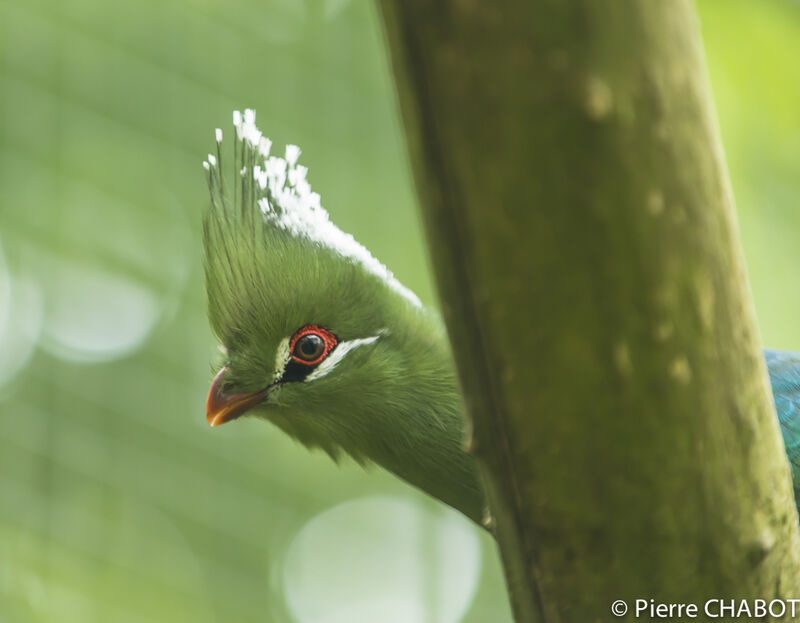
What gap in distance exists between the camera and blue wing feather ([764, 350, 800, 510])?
6.55 ft

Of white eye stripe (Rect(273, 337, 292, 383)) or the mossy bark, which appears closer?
the mossy bark

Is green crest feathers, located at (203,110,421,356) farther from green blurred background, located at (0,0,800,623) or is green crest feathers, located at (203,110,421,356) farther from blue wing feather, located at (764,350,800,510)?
green blurred background, located at (0,0,800,623)

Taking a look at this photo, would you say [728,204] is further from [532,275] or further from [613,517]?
[613,517]

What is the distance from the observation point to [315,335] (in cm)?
186

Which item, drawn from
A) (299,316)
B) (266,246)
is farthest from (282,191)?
(299,316)

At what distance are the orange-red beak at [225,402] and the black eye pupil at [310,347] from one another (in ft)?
0.39

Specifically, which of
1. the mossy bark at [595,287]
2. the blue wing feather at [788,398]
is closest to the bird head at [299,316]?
the blue wing feather at [788,398]

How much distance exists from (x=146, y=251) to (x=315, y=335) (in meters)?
1.87

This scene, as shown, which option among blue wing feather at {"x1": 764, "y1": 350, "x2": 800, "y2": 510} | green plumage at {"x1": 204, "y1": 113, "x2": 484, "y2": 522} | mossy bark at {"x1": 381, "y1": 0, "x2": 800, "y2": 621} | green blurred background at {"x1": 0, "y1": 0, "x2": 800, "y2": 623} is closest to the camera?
mossy bark at {"x1": 381, "y1": 0, "x2": 800, "y2": 621}

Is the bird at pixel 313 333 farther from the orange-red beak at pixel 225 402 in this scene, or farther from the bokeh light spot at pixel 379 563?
the bokeh light spot at pixel 379 563

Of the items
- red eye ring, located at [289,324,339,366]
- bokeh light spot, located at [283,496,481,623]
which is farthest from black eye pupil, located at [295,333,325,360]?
bokeh light spot, located at [283,496,481,623]

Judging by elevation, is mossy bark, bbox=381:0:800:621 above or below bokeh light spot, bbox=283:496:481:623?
below

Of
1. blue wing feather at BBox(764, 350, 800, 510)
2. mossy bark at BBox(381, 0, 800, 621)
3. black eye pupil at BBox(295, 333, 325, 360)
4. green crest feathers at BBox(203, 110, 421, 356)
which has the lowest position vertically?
mossy bark at BBox(381, 0, 800, 621)

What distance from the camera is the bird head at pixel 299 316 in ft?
6.08
